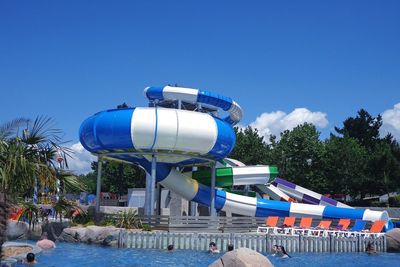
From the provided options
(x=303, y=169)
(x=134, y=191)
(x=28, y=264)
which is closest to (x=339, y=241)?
(x=28, y=264)

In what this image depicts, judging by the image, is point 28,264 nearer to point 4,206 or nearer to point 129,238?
point 129,238

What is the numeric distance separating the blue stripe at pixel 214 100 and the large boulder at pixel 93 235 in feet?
34.5

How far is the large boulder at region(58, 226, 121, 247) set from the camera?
22141mm

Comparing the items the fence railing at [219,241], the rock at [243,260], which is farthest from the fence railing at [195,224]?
the rock at [243,260]

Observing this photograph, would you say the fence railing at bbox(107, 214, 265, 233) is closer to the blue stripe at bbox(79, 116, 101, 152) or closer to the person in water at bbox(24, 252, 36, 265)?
the blue stripe at bbox(79, 116, 101, 152)

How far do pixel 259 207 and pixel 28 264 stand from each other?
18160mm

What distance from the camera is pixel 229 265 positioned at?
354 inches

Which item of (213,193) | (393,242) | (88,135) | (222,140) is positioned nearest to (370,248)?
(393,242)

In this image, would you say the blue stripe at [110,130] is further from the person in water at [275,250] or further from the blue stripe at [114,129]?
the person in water at [275,250]

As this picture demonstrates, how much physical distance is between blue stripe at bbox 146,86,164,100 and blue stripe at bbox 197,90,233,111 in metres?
Answer: 2.26

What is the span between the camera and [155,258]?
18500 mm

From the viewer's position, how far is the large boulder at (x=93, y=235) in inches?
872

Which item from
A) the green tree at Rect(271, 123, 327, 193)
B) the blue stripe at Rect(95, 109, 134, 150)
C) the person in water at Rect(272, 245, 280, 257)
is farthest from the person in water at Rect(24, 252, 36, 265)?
the green tree at Rect(271, 123, 327, 193)

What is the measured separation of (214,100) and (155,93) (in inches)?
145
